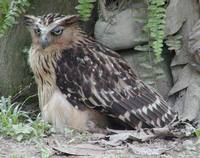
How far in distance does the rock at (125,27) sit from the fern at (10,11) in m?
0.86

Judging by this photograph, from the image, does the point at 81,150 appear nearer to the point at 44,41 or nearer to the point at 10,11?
the point at 44,41

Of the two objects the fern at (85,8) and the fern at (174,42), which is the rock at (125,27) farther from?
the fern at (85,8)

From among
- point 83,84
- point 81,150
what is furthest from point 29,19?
point 81,150

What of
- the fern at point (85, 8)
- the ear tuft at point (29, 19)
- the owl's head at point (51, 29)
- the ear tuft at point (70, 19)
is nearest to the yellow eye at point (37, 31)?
the owl's head at point (51, 29)

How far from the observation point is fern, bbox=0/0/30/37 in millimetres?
6781

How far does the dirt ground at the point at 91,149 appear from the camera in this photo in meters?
5.35

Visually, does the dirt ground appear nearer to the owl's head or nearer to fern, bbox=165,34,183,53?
the owl's head

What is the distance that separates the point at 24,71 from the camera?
749 centimetres

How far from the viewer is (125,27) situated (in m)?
7.20

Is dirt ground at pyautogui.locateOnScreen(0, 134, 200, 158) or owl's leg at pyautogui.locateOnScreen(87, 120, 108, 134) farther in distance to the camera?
owl's leg at pyautogui.locateOnScreen(87, 120, 108, 134)

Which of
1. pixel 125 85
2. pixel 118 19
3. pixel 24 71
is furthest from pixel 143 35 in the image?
pixel 24 71

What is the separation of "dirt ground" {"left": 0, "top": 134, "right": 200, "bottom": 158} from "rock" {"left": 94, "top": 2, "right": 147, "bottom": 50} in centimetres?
166

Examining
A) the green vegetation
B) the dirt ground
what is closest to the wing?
the green vegetation

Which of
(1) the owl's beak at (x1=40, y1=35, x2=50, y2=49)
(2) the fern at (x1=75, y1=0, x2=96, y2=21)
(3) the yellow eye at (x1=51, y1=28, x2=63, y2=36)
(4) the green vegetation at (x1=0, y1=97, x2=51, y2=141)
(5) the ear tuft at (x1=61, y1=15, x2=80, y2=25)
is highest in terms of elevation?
(2) the fern at (x1=75, y1=0, x2=96, y2=21)
